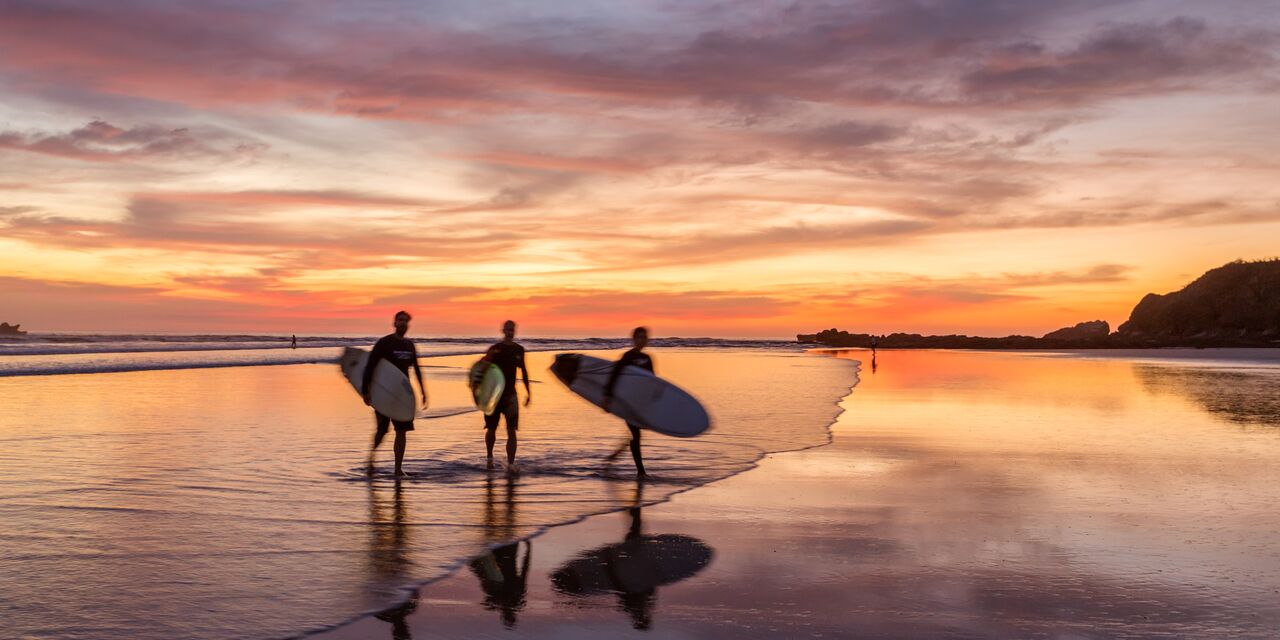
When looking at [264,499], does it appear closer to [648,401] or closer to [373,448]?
[373,448]

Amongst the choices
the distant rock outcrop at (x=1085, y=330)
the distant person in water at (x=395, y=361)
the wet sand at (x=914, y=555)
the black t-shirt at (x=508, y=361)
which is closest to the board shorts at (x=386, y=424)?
the distant person in water at (x=395, y=361)

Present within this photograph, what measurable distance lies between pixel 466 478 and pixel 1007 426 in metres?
10.7

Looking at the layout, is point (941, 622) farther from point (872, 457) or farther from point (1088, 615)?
point (872, 457)

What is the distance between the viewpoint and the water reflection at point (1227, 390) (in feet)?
66.2

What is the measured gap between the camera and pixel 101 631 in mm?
5691

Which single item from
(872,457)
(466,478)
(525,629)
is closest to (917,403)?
(872,457)

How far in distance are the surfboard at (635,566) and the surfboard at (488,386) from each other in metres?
4.67

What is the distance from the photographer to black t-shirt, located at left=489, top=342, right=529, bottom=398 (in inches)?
501

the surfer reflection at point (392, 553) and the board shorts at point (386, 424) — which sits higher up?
the board shorts at point (386, 424)

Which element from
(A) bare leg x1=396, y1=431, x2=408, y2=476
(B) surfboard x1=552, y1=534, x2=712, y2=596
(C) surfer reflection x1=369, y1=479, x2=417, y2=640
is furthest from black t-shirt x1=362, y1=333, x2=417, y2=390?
(B) surfboard x1=552, y1=534, x2=712, y2=596

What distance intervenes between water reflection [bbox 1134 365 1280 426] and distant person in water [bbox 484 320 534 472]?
47.1 ft

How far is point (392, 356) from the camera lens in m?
12.5

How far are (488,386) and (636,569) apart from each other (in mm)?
5870

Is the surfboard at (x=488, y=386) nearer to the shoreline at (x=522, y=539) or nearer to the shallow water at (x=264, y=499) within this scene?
the shallow water at (x=264, y=499)
